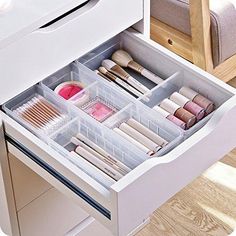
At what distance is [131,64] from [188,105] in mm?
173

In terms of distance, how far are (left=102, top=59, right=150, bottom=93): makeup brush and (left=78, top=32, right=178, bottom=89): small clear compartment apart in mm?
25

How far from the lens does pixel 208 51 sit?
6.51ft

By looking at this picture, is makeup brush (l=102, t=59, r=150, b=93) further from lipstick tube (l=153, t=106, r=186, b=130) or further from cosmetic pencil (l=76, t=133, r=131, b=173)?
cosmetic pencil (l=76, t=133, r=131, b=173)

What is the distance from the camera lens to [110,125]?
4.56 ft

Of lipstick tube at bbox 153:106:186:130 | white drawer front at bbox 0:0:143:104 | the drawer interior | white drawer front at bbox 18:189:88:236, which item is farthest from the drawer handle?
white drawer front at bbox 18:189:88:236

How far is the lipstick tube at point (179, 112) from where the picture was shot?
138 cm

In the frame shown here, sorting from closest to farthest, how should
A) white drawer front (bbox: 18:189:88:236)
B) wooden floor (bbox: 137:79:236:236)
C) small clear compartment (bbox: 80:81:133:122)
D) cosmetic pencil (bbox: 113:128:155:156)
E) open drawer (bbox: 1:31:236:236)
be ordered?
open drawer (bbox: 1:31:236:236)
cosmetic pencil (bbox: 113:128:155:156)
small clear compartment (bbox: 80:81:133:122)
white drawer front (bbox: 18:189:88:236)
wooden floor (bbox: 137:79:236:236)

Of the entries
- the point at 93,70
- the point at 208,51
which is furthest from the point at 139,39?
the point at 208,51

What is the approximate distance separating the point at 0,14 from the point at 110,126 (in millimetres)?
284

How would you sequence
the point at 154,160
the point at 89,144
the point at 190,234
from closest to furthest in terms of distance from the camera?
1. the point at 154,160
2. the point at 89,144
3. the point at 190,234

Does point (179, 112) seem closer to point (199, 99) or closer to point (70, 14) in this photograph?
point (199, 99)

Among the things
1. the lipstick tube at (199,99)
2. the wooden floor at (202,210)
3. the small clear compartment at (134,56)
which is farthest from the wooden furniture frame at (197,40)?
the lipstick tube at (199,99)

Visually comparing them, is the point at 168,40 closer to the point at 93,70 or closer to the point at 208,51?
the point at 208,51

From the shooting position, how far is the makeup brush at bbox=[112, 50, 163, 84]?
4.88 feet
